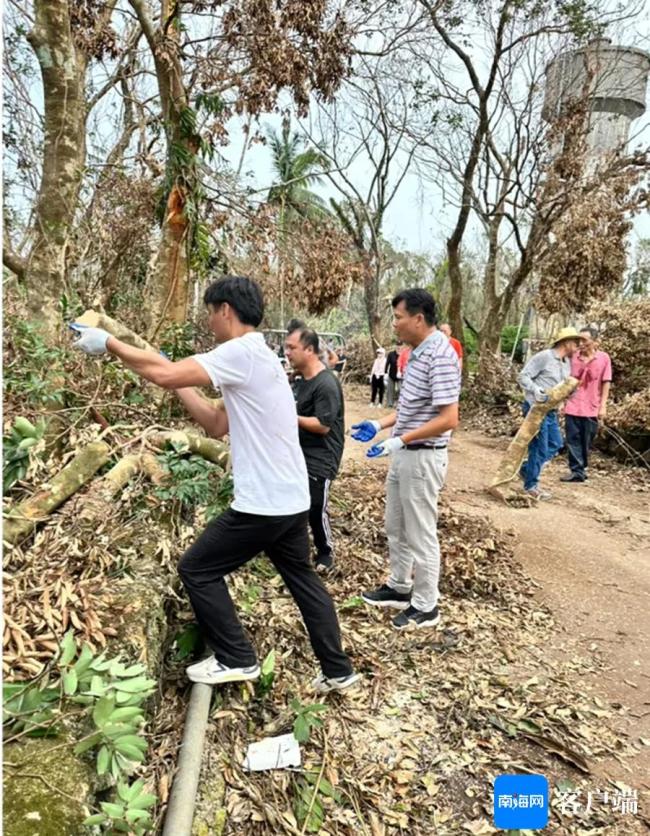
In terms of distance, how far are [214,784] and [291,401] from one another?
152 centimetres

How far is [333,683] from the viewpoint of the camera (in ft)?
9.64

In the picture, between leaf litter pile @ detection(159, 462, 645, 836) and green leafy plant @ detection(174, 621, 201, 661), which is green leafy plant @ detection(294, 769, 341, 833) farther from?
green leafy plant @ detection(174, 621, 201, 661)

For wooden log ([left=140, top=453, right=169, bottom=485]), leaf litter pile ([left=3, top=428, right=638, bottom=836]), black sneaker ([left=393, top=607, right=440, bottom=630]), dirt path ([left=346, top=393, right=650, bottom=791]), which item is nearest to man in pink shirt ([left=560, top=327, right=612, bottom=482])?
dirt path ([left=346, top=393, right=650, bottom=791])

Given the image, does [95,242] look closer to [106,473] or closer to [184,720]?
[106,473]

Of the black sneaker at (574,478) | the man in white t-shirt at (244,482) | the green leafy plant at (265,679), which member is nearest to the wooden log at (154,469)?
the man in white t-shirt at (244,482)

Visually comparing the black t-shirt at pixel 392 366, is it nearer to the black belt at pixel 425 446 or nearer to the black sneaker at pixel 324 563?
the black sneaker at pixel 324 563

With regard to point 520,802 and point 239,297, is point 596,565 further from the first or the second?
point 239,297

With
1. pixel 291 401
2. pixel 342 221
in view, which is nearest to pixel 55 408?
pixel 291 401

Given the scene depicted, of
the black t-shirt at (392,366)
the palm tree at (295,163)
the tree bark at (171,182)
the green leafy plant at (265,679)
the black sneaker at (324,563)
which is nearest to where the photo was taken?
the green leafy plant at (265,679)

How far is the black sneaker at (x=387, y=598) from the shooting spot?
13.0ft

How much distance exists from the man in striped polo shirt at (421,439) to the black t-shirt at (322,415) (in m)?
0.39

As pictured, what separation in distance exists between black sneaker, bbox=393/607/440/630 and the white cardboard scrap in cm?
122

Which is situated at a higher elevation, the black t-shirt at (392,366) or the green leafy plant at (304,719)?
the black t-shirt at (392,366)

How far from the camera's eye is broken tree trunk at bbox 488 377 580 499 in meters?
6.50
